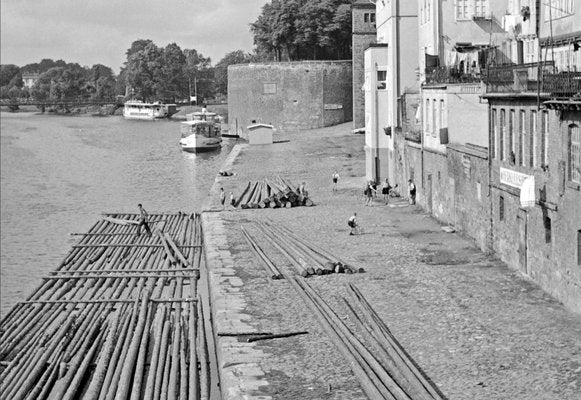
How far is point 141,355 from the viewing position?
19.1m

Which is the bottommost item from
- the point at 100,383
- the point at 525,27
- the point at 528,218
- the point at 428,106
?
the point at 100,383

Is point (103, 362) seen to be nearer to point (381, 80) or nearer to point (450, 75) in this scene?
point (450, 75)

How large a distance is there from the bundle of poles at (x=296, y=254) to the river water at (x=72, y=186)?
20.7ft

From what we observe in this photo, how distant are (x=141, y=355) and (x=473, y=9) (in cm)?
2102

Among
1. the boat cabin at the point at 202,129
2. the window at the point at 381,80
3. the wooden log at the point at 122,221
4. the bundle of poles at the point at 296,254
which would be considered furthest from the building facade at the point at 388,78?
the boat cabin at the point at 202,129

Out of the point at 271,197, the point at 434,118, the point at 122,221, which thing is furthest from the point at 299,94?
the point at 434,118

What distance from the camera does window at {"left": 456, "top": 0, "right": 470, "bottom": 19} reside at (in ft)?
117

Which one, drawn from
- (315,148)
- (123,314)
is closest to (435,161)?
(123,314)

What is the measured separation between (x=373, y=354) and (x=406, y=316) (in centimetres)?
278

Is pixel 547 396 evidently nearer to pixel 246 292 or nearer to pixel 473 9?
pixel 246 292

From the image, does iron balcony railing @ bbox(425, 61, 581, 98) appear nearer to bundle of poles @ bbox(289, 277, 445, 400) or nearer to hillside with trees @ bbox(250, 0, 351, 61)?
bundle of poles @ bbox(289, 277, 445, 400)

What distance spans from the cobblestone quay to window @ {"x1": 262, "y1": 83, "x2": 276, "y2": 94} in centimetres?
5966

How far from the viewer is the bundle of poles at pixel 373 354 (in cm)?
1493

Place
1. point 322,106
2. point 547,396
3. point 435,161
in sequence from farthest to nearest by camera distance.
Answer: point 322,106
point 435,161
point 547,396
